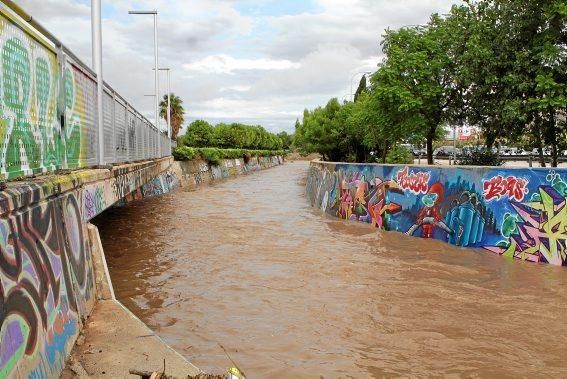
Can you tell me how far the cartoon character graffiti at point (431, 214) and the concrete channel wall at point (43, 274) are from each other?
382 inches

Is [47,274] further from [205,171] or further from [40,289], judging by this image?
[205,171]

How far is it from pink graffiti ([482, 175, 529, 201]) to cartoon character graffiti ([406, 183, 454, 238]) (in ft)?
5.12

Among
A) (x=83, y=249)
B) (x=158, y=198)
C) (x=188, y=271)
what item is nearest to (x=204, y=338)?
(x=83, y=249)

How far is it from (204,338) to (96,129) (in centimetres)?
425

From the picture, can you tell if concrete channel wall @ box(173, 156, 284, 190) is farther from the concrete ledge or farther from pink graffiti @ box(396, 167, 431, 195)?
the concrete ledge

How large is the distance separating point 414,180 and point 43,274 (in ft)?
40.4

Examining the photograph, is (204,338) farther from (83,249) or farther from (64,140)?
(64,140)

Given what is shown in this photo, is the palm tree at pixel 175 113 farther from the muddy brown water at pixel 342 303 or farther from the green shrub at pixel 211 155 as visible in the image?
the muddy brown water at pixel 342 303

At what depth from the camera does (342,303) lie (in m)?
8.77

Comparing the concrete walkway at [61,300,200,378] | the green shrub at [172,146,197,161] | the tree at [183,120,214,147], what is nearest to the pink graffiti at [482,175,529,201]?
the concrete walkway at [61,300,200,378]

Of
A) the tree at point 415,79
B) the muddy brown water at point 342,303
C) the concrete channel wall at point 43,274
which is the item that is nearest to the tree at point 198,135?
the tree at point 415,79

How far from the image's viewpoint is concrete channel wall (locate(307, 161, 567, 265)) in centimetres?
1141

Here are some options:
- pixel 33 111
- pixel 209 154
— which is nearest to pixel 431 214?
pixel 33 111

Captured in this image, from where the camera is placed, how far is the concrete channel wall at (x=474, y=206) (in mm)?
11414
